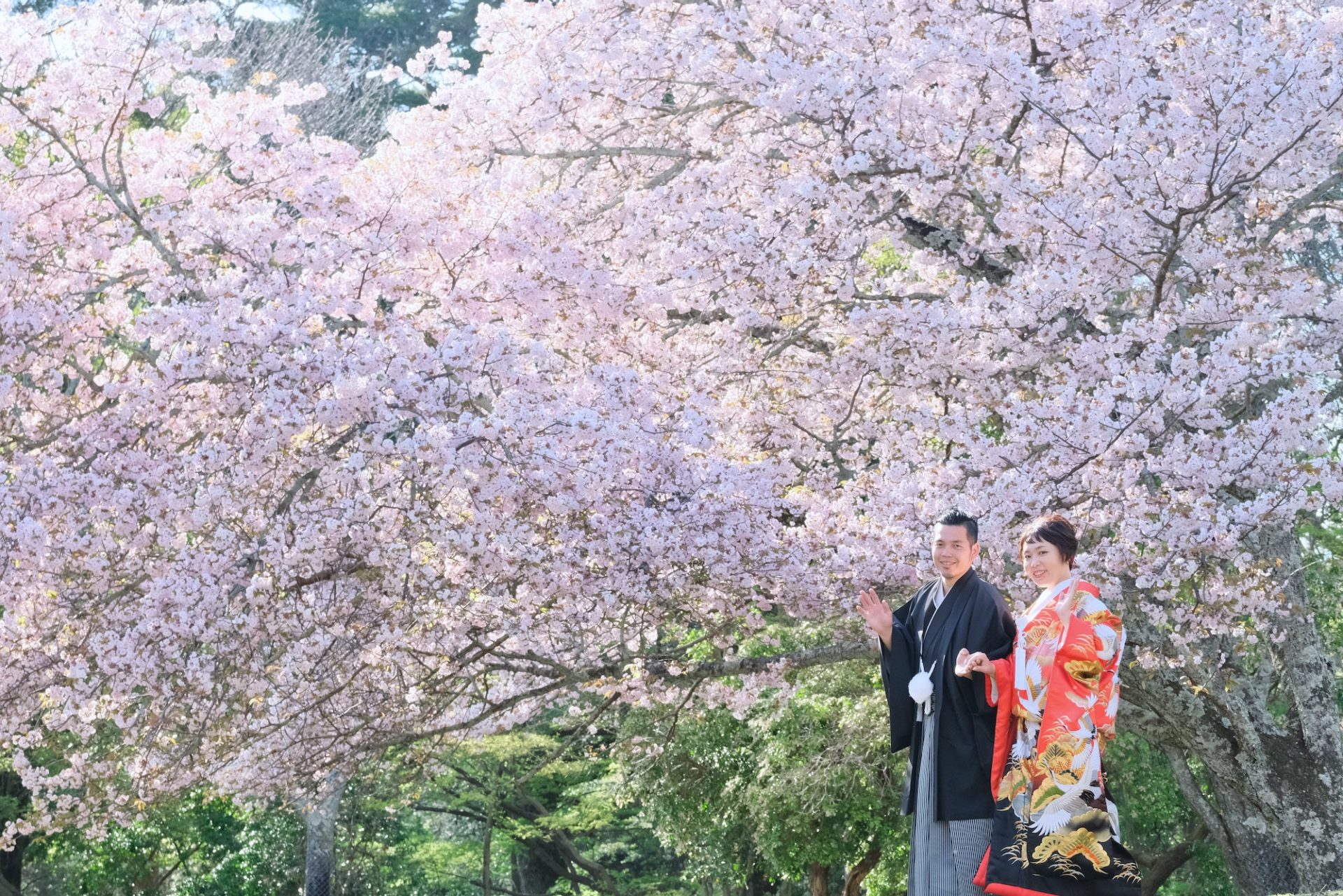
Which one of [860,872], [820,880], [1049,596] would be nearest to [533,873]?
[820,880]

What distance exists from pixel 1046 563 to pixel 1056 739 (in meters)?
0.48

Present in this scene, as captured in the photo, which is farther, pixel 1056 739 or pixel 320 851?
pixel 320 851

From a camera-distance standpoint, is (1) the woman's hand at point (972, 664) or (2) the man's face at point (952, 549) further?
(2) the man's face at point (952, 549)

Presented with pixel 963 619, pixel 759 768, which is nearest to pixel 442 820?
pixel 759 768

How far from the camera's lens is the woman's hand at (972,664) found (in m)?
3.85

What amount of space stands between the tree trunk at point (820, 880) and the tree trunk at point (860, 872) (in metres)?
0.19

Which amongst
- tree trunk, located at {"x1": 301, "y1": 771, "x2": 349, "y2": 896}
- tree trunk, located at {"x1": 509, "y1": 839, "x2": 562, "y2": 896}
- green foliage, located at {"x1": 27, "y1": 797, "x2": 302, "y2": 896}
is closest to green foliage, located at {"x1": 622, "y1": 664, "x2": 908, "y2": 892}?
tree trunk, located at {"x1": 301, "y1": 771, "x2": 349, "y2": 896}

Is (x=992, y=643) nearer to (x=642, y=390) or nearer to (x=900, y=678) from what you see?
(x=900, y=678)

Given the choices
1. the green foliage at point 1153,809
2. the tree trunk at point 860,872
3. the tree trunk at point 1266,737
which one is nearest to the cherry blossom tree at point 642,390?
the tree trunk at point 1266,737

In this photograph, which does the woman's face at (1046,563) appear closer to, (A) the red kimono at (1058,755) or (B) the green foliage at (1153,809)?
(A) the red kimono at (1058,755)

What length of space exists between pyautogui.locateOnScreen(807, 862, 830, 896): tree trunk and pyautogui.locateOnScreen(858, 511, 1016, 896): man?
987 cm

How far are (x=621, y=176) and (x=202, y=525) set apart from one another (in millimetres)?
4072

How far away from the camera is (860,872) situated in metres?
13.5

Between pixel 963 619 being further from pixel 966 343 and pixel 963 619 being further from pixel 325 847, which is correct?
pixel 325 847
